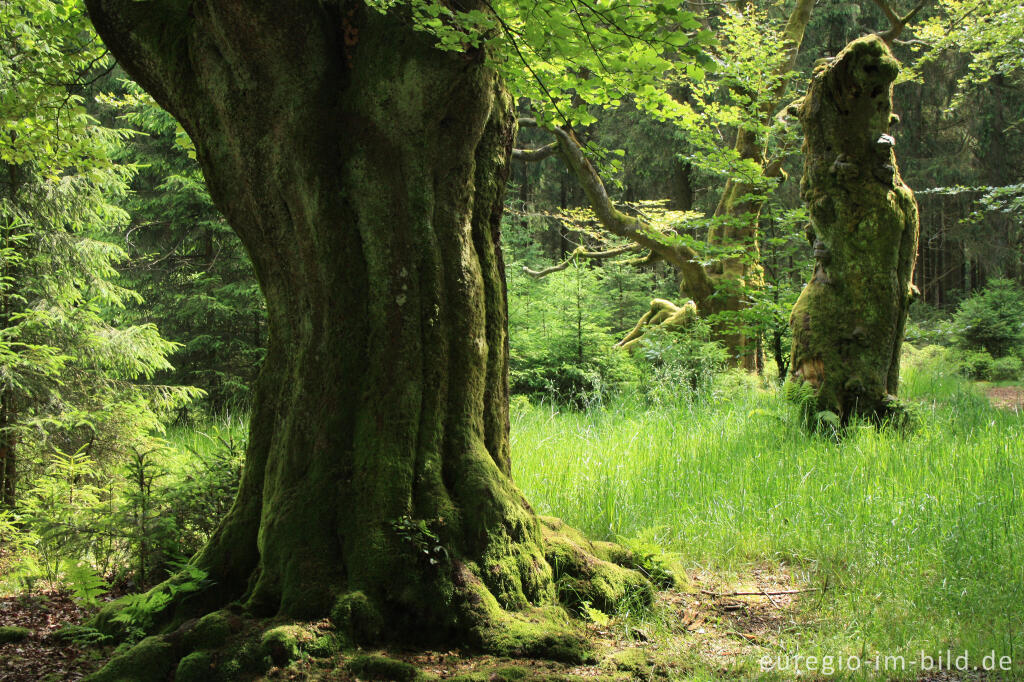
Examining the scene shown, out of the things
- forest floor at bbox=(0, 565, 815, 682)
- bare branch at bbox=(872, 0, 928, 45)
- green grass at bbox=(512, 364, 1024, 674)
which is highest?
bare branch at bbox=(872, 0, 928, 45)

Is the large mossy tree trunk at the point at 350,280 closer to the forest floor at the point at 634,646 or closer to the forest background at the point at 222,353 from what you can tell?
the forest floor at the point at 634,646

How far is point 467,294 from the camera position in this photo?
3238 millimetres

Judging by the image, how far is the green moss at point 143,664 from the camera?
2414 mm

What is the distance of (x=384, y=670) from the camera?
244 cm

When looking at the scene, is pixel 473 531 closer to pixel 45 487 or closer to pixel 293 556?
pixel 293 556

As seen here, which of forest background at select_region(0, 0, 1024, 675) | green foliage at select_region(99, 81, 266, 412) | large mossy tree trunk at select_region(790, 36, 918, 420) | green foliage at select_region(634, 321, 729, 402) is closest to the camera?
forest background at select_region(0, 0, 1024, 675)

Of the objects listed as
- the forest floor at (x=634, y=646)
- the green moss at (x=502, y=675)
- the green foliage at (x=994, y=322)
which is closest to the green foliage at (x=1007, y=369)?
the green foliage at (x=994, y=322)

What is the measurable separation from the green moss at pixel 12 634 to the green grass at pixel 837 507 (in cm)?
302

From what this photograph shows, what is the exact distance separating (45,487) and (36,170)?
11.2ft

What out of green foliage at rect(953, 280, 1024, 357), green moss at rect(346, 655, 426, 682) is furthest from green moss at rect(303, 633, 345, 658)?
green foliage at rect(953, 280, 1024, 357)

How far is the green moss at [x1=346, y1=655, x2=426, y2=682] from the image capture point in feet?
7.94

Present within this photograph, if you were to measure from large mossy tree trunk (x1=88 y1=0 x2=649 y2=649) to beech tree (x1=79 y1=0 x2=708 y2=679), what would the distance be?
0.01m

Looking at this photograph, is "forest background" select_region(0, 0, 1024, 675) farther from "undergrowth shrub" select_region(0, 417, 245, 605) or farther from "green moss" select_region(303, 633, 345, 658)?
"green moss" select_region(303, 633, 345, 658)

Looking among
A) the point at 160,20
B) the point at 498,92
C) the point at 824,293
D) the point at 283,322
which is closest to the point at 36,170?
the point at 160,20
